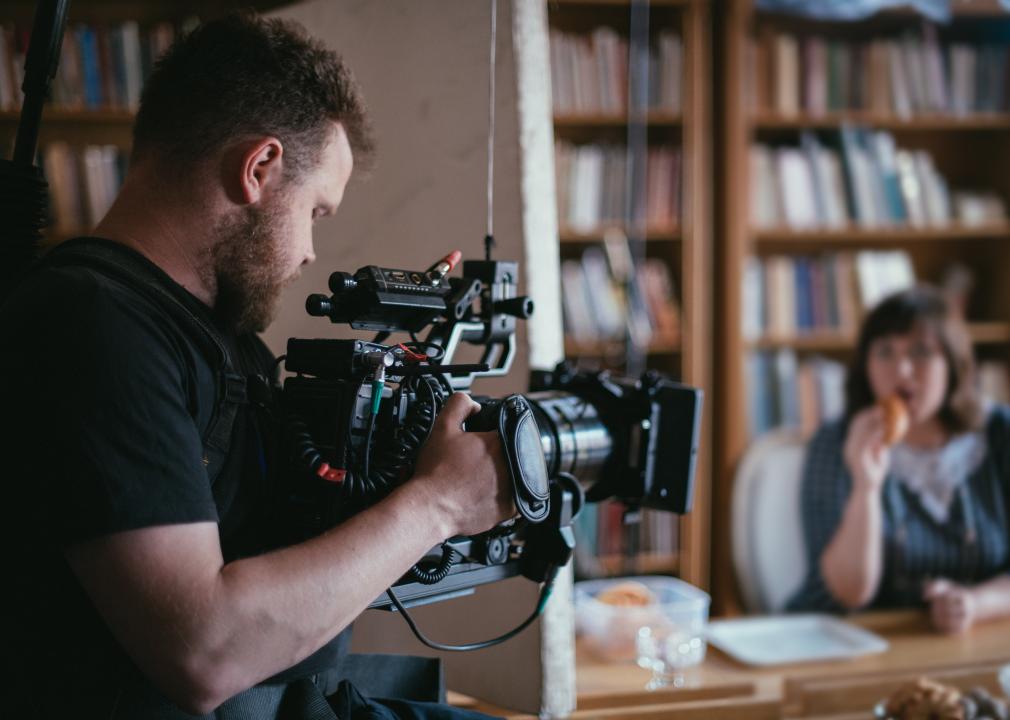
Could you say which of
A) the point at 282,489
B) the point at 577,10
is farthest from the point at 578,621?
the point at 577,10

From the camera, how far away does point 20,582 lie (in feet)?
2.33

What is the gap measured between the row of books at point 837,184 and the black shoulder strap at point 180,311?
231 cm

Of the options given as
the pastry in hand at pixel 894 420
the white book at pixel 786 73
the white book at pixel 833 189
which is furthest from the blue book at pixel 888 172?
the pastry in hand at pixel 894 420

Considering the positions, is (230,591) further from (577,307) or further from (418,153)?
(577,307)

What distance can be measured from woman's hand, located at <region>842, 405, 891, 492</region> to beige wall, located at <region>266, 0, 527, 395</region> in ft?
3.37

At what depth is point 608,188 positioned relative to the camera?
2.74 metres

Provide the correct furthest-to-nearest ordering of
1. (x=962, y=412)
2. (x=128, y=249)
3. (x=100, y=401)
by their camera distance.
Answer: (x=962, y=412), (x=128, y=249), (x=100, y=401)

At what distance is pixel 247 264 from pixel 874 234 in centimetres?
249

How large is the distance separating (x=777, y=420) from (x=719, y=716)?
5.94ft

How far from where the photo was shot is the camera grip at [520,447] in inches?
31.3

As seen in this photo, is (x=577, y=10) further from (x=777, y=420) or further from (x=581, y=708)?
(x=581, y=708)

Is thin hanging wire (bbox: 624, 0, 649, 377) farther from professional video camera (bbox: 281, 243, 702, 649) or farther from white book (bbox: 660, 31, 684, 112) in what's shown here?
professional video camera (bbox: 281, 243, 702, 649)

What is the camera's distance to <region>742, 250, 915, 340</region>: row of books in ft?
9.31

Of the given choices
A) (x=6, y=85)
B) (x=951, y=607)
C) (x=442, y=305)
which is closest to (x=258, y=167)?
(x=442, y=305)
